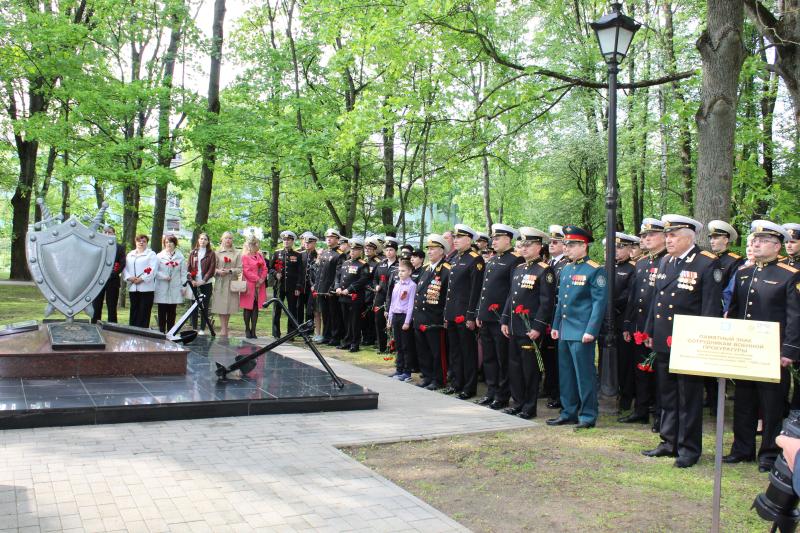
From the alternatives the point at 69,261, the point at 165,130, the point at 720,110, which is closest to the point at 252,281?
the point at 69,261

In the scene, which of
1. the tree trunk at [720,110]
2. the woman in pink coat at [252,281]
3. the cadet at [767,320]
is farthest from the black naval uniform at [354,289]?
the cadet at [767,320]

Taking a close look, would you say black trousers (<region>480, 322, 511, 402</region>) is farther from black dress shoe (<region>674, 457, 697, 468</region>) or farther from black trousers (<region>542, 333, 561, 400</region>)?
black dress shoe (<region>674, 457, 697, 468</region>)

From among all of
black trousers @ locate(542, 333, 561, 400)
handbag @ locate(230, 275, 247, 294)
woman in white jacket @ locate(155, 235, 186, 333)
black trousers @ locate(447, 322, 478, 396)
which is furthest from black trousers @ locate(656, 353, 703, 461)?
handbag @ locate(230, 275, 247, 294)

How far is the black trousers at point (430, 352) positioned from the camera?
9.72 m

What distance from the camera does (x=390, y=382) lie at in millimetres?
9961

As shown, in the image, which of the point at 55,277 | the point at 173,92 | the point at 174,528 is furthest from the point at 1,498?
the point at 173,92

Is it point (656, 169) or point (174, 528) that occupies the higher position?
point (656, 169)

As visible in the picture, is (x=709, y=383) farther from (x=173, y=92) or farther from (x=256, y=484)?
(x=173, y=92)

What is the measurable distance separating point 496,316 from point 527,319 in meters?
0.63

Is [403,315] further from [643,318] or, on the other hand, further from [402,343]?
[643,318]

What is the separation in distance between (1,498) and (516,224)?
1521 inches

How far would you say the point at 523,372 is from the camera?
26.3ft

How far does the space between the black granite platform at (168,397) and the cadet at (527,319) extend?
173 centimetres

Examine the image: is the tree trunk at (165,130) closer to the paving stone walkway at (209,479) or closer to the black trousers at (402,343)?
the black trousers at (402,343)
